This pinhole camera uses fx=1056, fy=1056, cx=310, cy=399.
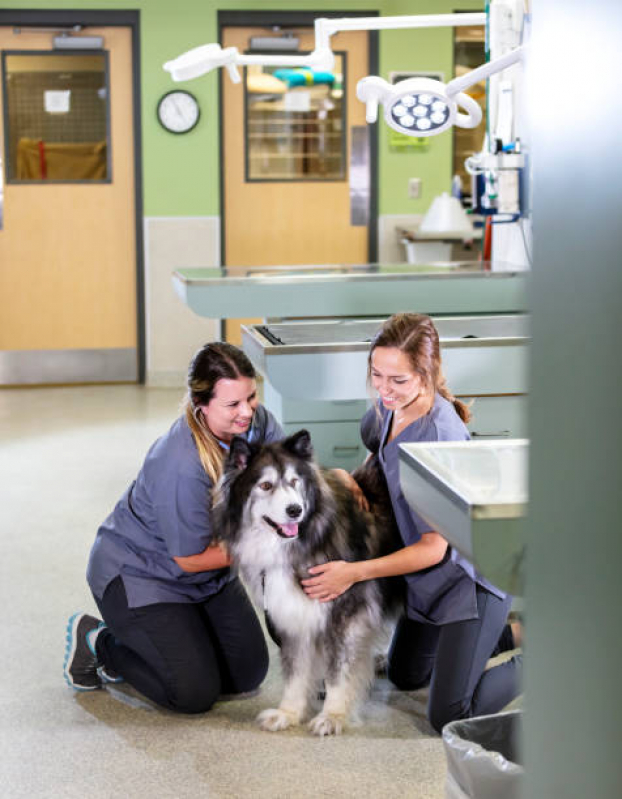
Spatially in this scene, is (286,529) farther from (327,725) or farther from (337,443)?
(337,443)

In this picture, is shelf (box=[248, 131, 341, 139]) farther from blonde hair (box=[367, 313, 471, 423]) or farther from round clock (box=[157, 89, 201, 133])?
blonde hair (box=[367, 313, 471, 423])

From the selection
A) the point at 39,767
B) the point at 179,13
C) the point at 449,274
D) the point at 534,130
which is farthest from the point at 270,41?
the point at 534,130

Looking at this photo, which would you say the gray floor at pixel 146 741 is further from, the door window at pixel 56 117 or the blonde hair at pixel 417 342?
the door window at pixel 56 117

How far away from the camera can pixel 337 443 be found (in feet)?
11.6

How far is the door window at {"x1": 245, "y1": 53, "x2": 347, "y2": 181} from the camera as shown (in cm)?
680

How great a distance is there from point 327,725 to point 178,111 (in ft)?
16.8

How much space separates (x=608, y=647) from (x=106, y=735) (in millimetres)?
1977

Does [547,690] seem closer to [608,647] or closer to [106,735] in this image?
[608,647]

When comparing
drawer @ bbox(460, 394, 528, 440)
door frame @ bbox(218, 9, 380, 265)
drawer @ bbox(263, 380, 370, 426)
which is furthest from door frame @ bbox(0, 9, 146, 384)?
drawer @ bbox(460, 394, 528, 440)

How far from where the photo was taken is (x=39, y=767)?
230 cm

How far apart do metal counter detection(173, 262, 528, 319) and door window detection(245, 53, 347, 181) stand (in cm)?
276

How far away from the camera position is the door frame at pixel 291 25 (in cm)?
668

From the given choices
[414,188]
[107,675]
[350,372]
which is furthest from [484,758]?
[414,188]

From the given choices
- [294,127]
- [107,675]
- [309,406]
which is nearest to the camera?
[107,675]
